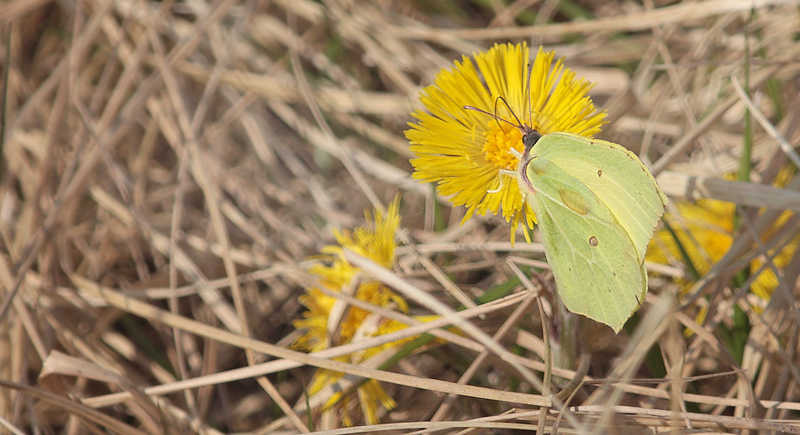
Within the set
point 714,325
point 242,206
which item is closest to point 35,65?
point 242,206

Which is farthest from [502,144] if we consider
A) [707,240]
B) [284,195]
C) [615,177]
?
[284,195]

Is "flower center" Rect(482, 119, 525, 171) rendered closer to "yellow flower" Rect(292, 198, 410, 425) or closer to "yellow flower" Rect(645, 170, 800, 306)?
"yellow flower" Rect(292, 198, 410, 425)

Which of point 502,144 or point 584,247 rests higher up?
point 502,144

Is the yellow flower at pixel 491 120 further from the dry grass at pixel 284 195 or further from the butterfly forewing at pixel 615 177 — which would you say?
the dry grass at pixel 284 195

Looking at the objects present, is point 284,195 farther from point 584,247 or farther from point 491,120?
point 584,247

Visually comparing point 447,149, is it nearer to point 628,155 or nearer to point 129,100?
point 628,155

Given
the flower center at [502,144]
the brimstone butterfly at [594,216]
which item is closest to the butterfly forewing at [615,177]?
the brimstone butterfly at [594,216]

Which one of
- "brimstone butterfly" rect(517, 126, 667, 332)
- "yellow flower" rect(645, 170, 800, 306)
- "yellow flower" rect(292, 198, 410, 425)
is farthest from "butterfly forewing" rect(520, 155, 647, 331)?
"yellow flower" rect(645, 170, 800, 306)
